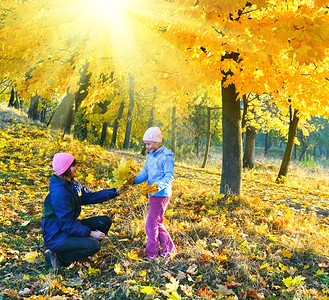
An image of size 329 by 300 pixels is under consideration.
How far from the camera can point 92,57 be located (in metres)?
6.49

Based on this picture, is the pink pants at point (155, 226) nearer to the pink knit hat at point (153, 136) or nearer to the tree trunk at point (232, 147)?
the pink knit hat at point (153, 136)

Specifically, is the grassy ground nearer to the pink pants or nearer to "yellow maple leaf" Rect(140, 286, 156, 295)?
"yellow maple leaf" Rect(140, 286, 156, 295)

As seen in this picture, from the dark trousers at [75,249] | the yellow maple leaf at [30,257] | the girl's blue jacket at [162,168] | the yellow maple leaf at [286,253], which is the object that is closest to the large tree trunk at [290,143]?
the yellow maple leaf at [286,253]

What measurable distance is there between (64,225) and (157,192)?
1.06 metres

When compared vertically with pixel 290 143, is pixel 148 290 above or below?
below

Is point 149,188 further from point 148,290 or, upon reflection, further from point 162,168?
point 148,290

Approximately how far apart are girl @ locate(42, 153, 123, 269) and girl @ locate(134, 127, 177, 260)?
0.62 metres

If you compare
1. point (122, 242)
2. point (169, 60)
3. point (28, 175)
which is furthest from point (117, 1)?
point (28, 175)

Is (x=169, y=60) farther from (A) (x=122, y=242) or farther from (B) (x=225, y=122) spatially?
(A) (x=122, y=242)

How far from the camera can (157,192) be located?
3109mm

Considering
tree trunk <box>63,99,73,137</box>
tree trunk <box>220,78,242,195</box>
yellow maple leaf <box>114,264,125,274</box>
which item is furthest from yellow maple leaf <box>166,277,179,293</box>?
tree trunk <box>63,99,73,137</box>

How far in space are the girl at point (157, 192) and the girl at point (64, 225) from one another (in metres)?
0.62

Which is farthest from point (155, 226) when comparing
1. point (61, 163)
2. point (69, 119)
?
point (69, 119)

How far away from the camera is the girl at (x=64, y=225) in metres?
2.93
